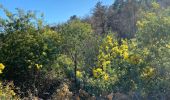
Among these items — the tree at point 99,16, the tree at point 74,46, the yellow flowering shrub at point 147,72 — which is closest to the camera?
the yellow flowering shrub at point 147,72

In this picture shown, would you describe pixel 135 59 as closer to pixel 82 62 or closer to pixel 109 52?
pixel 109 52

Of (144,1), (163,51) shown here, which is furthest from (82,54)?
(144,1)

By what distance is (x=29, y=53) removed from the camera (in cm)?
1392

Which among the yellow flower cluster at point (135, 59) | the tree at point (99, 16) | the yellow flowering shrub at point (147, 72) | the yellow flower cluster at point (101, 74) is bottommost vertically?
the yellow flower cluster at point (101, 74)

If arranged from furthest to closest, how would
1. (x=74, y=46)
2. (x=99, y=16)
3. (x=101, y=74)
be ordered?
(x=99, y=16), (x=74, y=46), (x=101, y=74)

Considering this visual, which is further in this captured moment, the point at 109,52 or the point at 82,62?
the point at 82,62

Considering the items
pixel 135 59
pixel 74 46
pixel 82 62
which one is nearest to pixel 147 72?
pixel 135 59

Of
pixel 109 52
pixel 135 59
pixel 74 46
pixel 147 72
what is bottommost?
pixel 147 72

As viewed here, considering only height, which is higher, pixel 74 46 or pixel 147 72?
pixel 74 46

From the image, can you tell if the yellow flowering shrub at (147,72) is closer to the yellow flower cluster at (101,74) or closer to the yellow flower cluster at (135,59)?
the yellow flower cluster at (135,59)

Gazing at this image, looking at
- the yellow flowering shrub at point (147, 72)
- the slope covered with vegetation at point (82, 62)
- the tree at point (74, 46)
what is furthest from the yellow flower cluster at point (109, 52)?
the tree at point (74, 46)

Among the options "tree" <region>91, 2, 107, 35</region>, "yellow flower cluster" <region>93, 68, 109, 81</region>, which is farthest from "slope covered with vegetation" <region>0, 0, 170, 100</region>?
"tree" <region>91, 2, 107, 35</region>

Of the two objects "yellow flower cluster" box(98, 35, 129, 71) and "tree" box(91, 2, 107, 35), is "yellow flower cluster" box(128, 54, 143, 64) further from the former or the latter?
"tree" box(91, 2, 107, 35)

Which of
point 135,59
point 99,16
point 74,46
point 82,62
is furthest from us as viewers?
point 99,16
